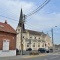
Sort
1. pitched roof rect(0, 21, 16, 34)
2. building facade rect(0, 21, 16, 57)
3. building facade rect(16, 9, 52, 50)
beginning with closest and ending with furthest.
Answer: building facade rect(0, 21, 16, 57) → pitched roof rect(0, 21, 16, 34) → building facade rect(16, 9, 52, 50)

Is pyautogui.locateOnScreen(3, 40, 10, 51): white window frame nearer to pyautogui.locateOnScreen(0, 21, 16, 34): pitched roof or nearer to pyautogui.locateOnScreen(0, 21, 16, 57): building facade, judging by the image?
pyautogui.locateOnScreen(0, 21, 16, 57): building facade

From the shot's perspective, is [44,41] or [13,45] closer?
[13,45]

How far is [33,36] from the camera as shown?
104938mm

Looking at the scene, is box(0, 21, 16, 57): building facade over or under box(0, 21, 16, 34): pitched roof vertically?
under

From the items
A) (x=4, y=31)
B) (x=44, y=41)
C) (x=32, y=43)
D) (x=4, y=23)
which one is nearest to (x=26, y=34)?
(x=32, y=43)

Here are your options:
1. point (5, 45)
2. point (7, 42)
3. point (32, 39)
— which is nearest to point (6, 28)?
point (7, 42)

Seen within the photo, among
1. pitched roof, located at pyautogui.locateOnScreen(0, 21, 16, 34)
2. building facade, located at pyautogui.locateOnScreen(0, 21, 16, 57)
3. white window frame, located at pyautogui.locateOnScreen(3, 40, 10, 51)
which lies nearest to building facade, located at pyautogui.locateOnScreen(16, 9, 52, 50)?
pitched roof, located at pyautogui.locateOnScreen(0, 21, 16, 34)

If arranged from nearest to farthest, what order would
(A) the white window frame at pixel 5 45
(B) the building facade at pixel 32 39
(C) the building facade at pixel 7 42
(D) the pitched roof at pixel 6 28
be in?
(C) the building facade at pixel 7 42
(A) the white window frame at pixel 5 45
(D) the pitched roof at pixel 6 28
(B) the building facade at pixel 32 39

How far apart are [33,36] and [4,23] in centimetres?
5507

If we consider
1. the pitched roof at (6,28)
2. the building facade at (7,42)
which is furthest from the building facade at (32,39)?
the building facade at (7,42)

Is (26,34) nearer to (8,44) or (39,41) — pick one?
(39,41)

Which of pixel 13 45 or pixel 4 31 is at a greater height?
pixel 4 31

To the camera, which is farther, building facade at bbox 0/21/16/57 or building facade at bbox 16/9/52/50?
building facade at bbox 16/9/52/50

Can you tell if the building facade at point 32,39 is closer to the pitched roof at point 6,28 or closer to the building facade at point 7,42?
the pitched roof at point 6,28
